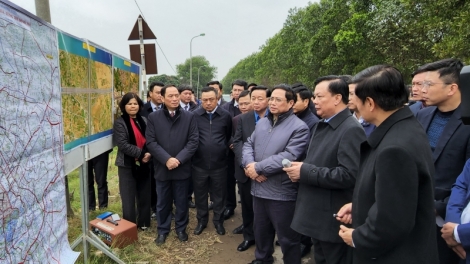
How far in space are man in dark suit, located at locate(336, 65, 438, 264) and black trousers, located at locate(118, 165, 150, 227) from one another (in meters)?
2.87

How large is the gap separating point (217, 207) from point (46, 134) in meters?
2.70

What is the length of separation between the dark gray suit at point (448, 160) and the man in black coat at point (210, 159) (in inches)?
98.8

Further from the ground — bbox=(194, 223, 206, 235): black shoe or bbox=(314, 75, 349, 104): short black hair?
bbox=(314, 75, 349, 104): short black hair

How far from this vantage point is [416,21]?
33.8 ft

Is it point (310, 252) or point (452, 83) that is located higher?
point (452, 83)

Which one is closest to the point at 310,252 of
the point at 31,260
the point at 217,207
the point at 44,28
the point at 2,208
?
the point at 217,207

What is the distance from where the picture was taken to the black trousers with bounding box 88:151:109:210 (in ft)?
15.5

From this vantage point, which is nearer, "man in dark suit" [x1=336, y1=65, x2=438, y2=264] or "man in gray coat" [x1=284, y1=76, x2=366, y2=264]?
"man in dark suit" [x1=336, y1=65, x2=438, y2=264]

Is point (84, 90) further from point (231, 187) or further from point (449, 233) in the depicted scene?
point (449, 233)

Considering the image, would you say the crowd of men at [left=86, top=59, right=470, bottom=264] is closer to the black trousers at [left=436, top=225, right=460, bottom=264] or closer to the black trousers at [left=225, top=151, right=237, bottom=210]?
the black trousers at [left=436, top=225, right=460, bottom=264]

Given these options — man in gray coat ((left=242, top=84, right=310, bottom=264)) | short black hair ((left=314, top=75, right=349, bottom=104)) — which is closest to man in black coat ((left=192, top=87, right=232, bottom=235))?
man in gray coat ((left=242, top=84, right=310, bottom=264))

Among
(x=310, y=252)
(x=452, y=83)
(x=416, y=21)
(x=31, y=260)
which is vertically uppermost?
(x=416, y=21)

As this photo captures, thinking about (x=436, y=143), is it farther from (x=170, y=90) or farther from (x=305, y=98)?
(x=170, y=90)

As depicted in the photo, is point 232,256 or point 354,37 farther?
point 354,37
